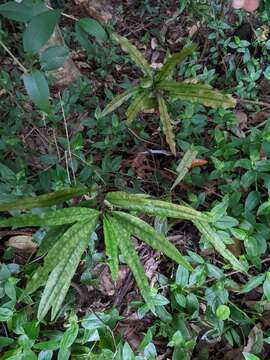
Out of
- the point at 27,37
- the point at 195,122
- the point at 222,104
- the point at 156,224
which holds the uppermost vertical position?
the point at 27,37

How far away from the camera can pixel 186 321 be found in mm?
1544

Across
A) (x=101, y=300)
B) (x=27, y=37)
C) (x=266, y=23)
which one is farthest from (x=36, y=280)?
(x=266, y=23)

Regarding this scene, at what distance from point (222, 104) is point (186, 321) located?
754 mm

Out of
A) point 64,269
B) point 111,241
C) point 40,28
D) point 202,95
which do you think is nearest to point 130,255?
point 111,241

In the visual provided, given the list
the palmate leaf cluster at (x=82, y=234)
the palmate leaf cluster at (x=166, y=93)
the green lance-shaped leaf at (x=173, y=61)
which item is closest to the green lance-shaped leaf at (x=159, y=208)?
the palmate leaf cluster at (x=82, y=234)

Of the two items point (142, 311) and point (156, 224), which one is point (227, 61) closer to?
point (156, 224)

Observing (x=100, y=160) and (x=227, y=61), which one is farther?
(x=227, y=61)

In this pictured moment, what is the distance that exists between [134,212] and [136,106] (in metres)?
0.40

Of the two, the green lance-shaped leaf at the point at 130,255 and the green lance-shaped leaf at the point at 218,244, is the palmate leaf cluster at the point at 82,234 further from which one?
the green lance-shaped leaf at the point at 218,244

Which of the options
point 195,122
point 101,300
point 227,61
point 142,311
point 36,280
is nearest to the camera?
point 36,280

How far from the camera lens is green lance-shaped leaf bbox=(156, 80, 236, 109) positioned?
1275 mm

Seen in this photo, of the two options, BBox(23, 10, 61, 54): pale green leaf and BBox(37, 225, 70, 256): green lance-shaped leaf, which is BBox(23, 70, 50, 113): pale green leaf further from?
BBox(37, 225, 70, 256): green lance-shaped leaf

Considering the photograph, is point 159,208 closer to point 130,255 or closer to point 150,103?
point 130,255

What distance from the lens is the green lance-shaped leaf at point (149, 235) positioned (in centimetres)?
117
